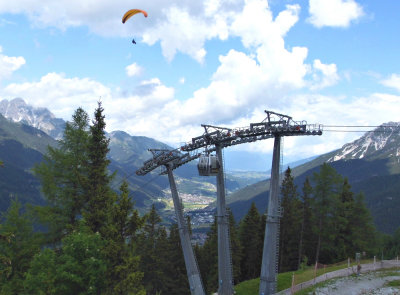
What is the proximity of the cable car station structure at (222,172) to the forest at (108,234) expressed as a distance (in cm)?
701

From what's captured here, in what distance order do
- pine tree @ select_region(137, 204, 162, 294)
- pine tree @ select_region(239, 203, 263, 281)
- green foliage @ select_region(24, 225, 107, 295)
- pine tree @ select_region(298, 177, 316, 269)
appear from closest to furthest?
green foliage @ select_region(24, 225, 107, 295), pine tree @ select_region(137, 204, 162, 294), pine tree @ select_region(298, 177, 316, 269), pine tree @ select_region(239, 203, 263, 281)

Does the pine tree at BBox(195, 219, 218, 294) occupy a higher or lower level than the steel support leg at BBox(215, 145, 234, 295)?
lower

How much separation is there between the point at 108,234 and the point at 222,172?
474 inches

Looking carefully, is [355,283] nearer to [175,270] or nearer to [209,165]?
[209,165]

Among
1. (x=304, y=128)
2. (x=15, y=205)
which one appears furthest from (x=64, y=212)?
(x=304, y=128)

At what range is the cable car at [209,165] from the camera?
95.8 feet

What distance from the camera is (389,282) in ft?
72.7

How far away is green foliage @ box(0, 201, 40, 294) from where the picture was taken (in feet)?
79.5

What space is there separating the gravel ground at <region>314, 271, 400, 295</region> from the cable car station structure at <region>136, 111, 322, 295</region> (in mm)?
5646

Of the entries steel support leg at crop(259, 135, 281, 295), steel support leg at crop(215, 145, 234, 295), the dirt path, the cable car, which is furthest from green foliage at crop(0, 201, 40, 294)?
the dirt path

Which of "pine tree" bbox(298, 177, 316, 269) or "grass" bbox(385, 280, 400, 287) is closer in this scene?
"grass" bbox(385, 280, 400, 287)

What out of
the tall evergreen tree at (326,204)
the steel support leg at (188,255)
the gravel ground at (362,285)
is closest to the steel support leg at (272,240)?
the gravel ground at (362,285)

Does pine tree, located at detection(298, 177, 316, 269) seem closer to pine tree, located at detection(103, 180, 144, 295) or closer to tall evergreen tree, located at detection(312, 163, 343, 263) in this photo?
tall evergreen tree, located at detection(312, 163, 343, 263)

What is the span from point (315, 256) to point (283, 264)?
4773mm
